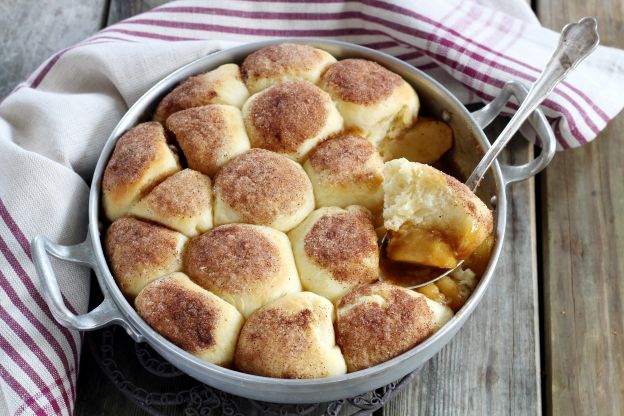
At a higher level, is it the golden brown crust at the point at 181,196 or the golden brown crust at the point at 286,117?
the golden brown crust at the point at 286,117

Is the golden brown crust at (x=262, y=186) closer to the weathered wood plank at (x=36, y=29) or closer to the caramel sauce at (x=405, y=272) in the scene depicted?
the caramel sauce at (x=405, y=272)

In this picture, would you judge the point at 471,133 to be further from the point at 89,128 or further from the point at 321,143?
the point at 89,128

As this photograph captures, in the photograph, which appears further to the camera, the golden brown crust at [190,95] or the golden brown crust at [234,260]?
the golden brown crust at [190,95]

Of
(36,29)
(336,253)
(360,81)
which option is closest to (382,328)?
(336,253)

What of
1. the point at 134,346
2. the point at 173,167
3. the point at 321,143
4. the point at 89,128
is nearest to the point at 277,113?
the point at 321,143

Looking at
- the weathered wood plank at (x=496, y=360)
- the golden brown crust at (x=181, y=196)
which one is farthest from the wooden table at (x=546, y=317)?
the golden brown crust at (x=181, y=196)

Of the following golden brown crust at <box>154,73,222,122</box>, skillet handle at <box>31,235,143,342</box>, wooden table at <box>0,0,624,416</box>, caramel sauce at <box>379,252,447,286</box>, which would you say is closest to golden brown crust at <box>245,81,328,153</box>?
golden brown crust at <box>154,73,222,122</box>

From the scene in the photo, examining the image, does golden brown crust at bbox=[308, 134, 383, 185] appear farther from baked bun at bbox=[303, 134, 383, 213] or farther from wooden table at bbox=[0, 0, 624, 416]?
wooden table at bbox=[0, 0, 624, 416]
